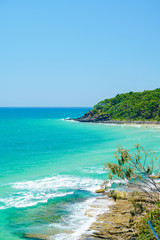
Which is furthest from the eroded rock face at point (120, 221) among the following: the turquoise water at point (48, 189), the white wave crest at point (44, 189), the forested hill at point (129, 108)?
the forested hill at point (129, 108)

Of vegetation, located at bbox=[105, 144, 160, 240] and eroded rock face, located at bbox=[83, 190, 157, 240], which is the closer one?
vegetation, located at bbox=[105, 144, 160, 240]

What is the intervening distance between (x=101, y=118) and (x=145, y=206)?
108967mm

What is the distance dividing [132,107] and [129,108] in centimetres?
160

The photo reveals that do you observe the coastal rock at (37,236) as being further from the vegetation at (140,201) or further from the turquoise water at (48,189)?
the vegetation at (140,201)

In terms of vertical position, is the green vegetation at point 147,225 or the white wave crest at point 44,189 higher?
the green vegetation at point 147,225

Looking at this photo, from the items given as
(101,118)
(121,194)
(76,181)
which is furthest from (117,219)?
(101,118)

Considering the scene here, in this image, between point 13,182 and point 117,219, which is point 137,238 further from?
point 13,182

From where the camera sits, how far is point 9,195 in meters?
25.4

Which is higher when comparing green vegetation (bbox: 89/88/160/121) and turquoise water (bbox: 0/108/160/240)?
green vegetation (bbox: 89/88/160/121)

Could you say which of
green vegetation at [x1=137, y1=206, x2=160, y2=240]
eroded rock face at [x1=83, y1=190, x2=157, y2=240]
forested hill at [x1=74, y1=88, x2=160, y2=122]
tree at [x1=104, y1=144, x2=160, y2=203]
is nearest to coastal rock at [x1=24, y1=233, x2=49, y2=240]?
eroded rock face at [x1=83, y1=190, x2=157, y2=240]

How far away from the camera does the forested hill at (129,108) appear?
387 ft

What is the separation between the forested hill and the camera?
118 meters

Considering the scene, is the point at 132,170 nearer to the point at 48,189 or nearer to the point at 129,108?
the point at 48,189

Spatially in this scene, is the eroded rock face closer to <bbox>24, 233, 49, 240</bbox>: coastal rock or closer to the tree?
the tree
